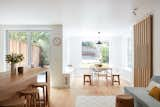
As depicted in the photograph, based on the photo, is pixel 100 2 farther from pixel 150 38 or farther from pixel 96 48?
pixel 96 48

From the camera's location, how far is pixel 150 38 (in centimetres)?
537

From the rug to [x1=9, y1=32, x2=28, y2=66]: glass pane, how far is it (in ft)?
11.3

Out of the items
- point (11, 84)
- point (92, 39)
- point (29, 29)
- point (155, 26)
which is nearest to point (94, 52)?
point (92, 39)

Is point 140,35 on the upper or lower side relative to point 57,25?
lower

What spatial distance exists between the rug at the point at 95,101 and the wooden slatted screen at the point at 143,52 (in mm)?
1086

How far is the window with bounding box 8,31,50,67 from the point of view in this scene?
8.52 m

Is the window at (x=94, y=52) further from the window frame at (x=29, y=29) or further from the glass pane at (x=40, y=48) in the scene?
the window frame at (x=29, y=29)

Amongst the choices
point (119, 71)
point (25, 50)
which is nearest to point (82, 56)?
point (119, 71)

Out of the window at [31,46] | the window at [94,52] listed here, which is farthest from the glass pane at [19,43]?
the window at [94,52]

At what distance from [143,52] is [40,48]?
4.34m

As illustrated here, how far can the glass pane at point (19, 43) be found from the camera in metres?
8.54

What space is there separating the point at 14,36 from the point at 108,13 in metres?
4.55

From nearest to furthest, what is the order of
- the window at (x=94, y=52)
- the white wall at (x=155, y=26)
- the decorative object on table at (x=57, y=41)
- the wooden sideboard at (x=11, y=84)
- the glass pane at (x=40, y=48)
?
the wooden sideboard at (x=11, y=84) → the white wall at (x=155, y=26) → the decorative object on table at (x=57, y=41) → the glass pane at (x=40, y=48) → the window at (x=94, y=52)

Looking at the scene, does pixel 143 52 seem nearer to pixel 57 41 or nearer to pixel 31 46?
pixel 57 41
